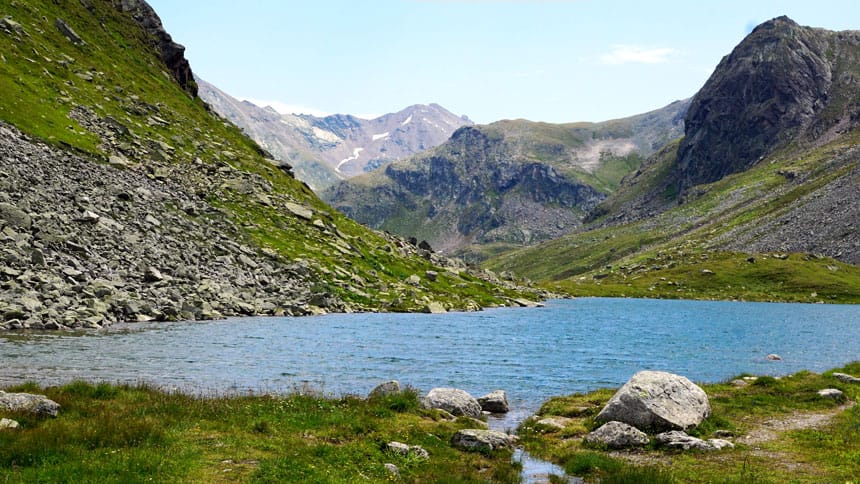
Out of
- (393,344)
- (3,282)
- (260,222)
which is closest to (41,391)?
(3,282)

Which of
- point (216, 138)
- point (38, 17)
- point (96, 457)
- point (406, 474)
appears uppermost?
point (38, 17)

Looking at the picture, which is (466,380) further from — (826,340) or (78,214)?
(826,340)

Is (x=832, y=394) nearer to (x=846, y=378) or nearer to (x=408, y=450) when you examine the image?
(x=846, y=378)

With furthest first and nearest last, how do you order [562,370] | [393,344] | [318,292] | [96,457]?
[318,292] < [393,344] < [562,370] < [96,457]

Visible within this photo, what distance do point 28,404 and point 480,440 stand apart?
1722cm

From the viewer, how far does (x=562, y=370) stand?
50.9 metres

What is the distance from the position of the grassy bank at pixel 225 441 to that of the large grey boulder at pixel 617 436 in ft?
15.9

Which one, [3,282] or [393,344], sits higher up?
[3,282]

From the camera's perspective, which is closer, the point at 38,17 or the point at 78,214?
the point at 78,214

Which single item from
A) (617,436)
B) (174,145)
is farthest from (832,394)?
(174,145)

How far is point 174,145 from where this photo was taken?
115438 mm

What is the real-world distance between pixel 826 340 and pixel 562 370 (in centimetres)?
→ 5347

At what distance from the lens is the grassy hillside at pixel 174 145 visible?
97.1 m

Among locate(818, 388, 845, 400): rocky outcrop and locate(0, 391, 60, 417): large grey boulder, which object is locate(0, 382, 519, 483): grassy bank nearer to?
locate(0, 391, 60, 417): large grey boulder
